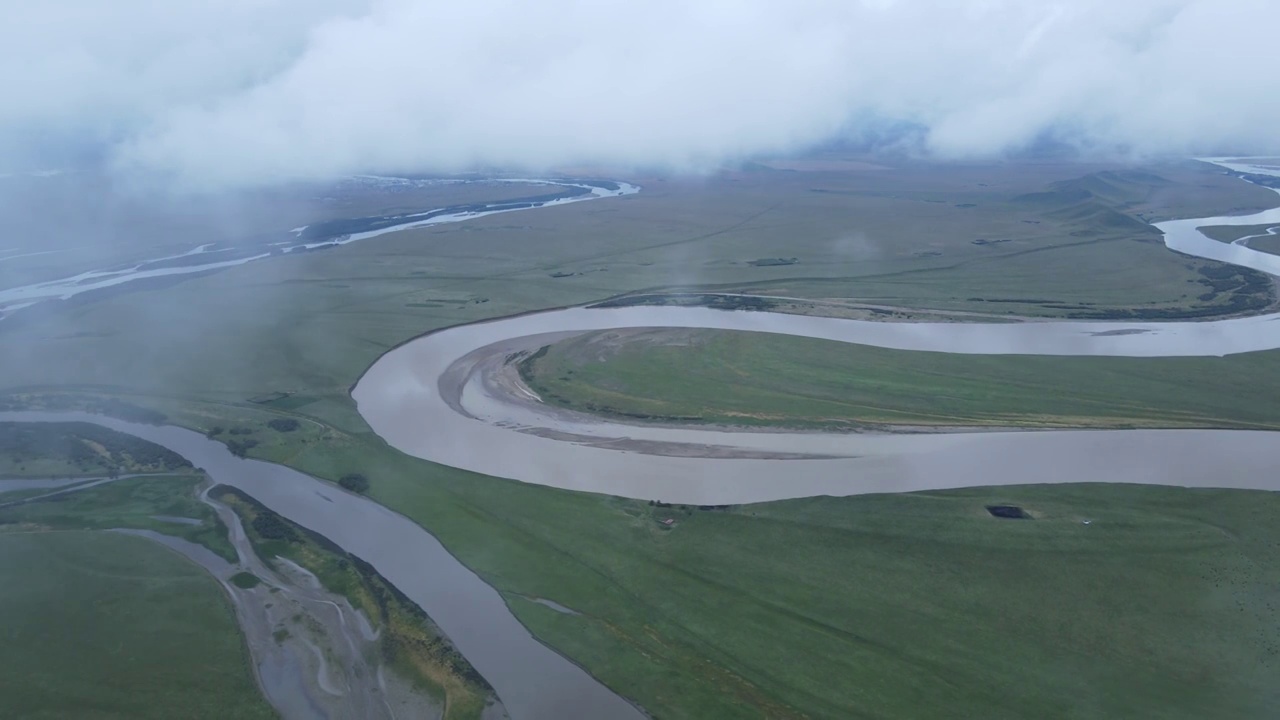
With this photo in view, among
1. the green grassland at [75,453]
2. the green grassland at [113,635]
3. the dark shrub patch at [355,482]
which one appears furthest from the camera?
the green grassland at [75,453]

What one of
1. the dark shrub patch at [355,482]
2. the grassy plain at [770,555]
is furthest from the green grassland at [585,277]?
the dark shrub patch at [355,482]

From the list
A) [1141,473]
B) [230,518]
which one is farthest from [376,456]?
[1141,473]

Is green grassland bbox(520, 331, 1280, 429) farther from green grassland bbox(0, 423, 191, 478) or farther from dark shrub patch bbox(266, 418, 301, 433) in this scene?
green grassland bbox(0, 423, 191, 478)

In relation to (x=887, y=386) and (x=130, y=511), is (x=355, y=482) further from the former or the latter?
(x=887, y=386)

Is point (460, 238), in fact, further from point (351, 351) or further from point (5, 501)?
point (5, 501)

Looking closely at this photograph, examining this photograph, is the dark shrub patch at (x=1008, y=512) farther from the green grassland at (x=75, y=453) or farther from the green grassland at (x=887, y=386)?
the green grassland at (x=75, y=453)

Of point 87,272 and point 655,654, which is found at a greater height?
point 87,272
